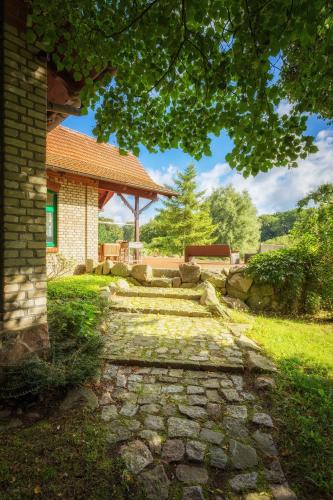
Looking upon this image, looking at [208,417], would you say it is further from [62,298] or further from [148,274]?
[148,274]

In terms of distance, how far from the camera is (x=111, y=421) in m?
2.36

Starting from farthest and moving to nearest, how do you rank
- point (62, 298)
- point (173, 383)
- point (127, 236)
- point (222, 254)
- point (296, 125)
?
point (127, 236)
point (222, 254)
point (62, 298)
point (173, 383)
point (296, 125)

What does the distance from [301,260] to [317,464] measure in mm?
6166

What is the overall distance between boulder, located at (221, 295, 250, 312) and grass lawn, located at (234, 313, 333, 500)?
236 centimetres

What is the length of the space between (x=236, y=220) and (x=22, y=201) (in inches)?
1350

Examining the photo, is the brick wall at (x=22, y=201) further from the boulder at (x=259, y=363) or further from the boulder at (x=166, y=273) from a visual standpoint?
the boulder at (x=166, y=273)

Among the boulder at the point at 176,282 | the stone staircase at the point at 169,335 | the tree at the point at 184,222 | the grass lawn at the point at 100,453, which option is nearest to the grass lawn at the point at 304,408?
the grass lawn at the point at 100,453

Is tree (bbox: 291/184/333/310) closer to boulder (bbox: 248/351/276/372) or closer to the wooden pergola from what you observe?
boulder (bbox: 248/351/276/372)

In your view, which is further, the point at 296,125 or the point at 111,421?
the point at 296,125

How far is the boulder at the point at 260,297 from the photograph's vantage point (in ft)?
25.1

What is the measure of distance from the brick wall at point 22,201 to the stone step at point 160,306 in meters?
3.12

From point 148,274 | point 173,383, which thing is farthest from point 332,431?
point 148,274

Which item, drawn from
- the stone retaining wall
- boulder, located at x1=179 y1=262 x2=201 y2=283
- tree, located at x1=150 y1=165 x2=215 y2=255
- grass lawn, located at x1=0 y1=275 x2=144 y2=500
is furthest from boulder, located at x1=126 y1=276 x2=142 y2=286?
tree, located at x1=150 y1=165 x2=215 y2=255

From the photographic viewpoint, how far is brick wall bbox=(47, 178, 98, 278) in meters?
8.73
